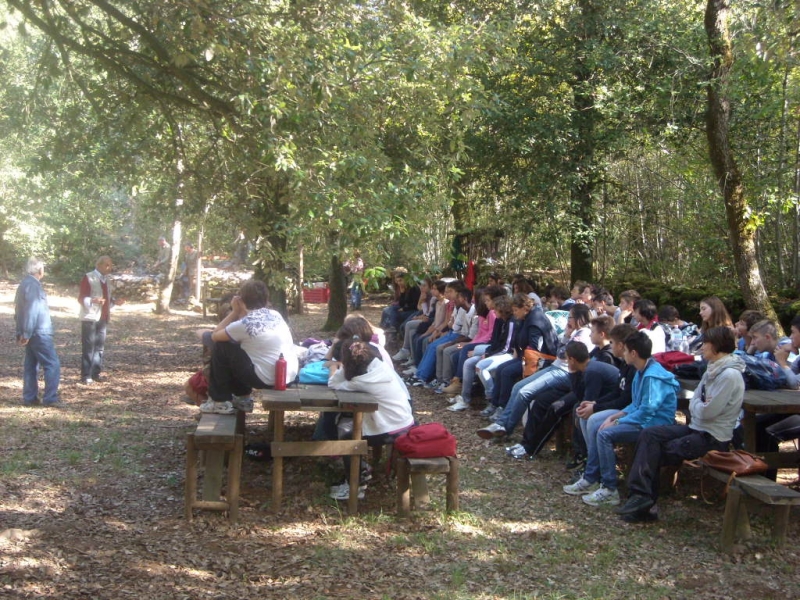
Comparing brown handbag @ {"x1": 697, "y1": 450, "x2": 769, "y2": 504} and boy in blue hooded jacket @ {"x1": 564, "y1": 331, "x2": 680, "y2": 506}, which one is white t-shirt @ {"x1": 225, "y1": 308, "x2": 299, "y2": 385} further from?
brown handbag @ {"x1": 697, "y1": 450, "x2": 769, "y2": 504}

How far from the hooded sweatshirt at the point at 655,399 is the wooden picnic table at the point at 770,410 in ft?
1.63

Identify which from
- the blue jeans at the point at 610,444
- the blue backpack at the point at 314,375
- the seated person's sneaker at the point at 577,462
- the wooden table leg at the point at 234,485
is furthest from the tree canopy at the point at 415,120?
the blue jeans at the point at 610,444

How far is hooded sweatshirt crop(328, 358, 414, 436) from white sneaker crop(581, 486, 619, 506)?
4.71 feet

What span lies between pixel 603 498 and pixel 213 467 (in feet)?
9.17

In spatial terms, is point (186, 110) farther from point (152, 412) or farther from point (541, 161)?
point (541, 161)

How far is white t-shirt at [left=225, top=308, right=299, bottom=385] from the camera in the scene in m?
6.02

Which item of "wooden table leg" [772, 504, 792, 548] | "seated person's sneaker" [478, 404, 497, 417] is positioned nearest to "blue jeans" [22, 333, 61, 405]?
"seated person's sneaker" [478, 404, 497, 417]

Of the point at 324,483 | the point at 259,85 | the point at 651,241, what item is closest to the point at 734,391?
the point at 324,483

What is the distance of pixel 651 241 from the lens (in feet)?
54.7

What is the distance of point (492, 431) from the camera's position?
7.54 meters

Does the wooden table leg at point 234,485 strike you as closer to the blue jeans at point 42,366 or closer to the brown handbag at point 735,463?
the brown handbag at point 735,463

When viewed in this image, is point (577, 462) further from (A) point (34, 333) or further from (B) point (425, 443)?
(A) point (34, 333)

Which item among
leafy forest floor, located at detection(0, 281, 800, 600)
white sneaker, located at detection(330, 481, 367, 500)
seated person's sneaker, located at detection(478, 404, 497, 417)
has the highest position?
seated person's sneaker, located at detection(478, 404, 497, 417)

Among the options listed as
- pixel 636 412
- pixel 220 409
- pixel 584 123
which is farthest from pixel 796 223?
pixel 220 409
